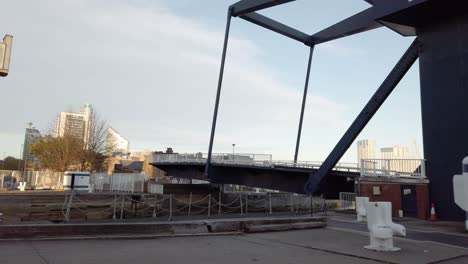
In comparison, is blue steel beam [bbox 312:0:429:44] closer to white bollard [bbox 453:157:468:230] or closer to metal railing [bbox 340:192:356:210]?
metal railing [bbox 340:192:356:210]

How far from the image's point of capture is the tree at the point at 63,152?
70.1m

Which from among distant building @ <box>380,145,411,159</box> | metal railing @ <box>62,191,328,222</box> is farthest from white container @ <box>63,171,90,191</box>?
distant building @ <box>380,145,411,159</box>

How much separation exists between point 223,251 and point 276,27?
109 feet

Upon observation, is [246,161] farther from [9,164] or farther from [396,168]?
[9,164]

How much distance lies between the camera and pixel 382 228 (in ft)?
35.8

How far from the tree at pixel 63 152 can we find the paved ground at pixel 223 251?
205ft

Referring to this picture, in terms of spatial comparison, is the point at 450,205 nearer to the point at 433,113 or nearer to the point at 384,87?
the point at 433,113

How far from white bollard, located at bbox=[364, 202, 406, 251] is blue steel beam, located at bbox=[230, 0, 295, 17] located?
2519 cm

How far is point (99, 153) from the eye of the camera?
73625mm

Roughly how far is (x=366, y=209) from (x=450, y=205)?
12.8 m

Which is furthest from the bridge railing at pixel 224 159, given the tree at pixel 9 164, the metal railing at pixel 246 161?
the tree at pixel 9 164

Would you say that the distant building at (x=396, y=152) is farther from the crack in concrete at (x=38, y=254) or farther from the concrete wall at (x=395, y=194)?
the crack in concrete at (x=38, y=254)

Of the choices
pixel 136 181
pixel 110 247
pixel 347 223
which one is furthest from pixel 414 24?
pixel 136 181

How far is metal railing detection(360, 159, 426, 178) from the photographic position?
23.5m
